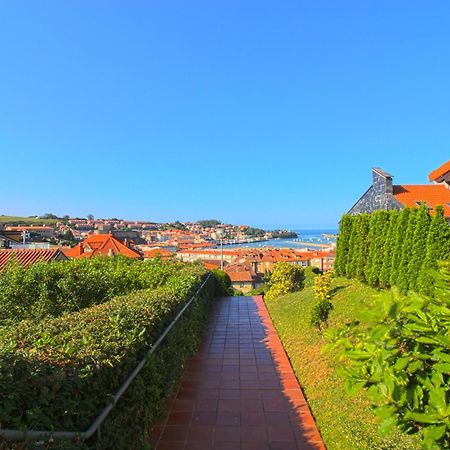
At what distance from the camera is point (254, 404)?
4.47m

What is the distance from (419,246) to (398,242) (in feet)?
3.08

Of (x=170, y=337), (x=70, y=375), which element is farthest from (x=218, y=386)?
(x=70, y=375)

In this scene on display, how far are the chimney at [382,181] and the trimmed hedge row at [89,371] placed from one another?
1829 centimetres

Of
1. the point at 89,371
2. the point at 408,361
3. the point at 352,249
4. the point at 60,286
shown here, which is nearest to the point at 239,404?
the point at 89,371

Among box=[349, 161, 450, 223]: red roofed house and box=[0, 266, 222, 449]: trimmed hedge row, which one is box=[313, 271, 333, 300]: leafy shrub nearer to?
box=[0, 266, 222, 449]: trimmed hedge row

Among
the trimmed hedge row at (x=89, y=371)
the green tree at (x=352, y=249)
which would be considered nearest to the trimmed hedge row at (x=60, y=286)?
the trimmed hedge row at (x=89, y=371)

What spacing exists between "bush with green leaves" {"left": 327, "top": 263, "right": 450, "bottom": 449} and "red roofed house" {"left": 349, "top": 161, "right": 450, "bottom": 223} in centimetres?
1969

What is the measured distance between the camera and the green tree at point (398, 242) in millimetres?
9508

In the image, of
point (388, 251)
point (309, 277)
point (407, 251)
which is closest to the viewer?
point (407, 251)

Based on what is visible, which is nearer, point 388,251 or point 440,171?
point 388,251

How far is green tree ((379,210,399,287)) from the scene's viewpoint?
10.0 m

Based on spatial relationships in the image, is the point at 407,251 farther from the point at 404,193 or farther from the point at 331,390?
the point at 404,193

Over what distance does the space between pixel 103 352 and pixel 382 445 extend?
259 cm

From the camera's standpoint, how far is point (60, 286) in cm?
772
